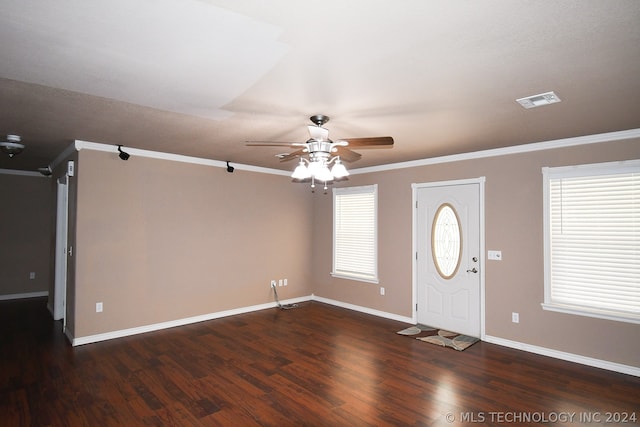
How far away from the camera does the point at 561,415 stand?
277 centimetres

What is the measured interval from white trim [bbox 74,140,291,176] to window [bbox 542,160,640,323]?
14.1 ft

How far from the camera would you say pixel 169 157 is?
5.05 metres

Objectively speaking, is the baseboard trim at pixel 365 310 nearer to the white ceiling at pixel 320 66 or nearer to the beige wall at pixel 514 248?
the beige wall at pixel 514 248

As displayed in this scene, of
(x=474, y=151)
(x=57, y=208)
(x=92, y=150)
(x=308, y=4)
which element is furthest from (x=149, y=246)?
(x=474, y=151)

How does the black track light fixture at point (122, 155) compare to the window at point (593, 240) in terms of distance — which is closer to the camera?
the window at point (593, 240)

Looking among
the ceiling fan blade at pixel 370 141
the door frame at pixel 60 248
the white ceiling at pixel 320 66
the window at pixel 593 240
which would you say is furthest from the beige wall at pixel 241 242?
the ceiling fan blade at pixel 370 141

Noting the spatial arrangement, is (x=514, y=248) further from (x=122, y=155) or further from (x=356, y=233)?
(x=122, y=155)

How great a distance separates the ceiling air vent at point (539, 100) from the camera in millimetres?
2626

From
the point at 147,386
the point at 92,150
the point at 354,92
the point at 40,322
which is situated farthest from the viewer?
the point at 40,322

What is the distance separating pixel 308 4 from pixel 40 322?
20.4 ft

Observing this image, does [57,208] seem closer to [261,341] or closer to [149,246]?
[149,246]

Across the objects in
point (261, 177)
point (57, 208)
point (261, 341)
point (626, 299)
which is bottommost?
point (261, 341)

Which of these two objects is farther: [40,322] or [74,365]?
[40,322]

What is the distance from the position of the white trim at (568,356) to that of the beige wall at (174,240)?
362 cm
